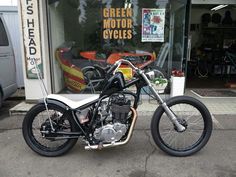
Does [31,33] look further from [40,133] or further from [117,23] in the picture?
[40,133]

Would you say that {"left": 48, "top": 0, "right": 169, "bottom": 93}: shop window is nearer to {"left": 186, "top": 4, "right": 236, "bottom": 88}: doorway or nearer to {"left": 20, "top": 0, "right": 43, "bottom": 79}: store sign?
{"left": 20, "top": 0, "right": 43, "bottom": 79}: store sign

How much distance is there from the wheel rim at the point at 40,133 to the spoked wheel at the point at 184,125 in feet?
3.78

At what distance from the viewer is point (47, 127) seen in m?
3.29

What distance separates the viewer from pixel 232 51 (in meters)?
10.0

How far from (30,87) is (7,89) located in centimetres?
54

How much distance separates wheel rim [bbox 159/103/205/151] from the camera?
3.39 meters

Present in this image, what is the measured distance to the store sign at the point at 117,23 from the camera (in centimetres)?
566

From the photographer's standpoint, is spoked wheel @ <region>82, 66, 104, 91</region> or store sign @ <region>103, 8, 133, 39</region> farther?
store sign @ <region>103, 8, 133, 39</region>

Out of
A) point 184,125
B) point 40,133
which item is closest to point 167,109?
point 184,125

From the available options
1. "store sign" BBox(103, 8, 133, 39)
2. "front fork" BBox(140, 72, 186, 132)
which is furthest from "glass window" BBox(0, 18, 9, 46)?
"front fork" BBox(140, 72, 186, 132)

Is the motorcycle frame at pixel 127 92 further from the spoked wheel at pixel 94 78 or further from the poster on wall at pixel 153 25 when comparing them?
the poster on wall at pixel 153 25

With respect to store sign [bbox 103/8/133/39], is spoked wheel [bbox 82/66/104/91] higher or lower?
lower

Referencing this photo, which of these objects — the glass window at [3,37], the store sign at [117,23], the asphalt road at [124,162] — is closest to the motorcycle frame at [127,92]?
the asphalt road at [124,162]

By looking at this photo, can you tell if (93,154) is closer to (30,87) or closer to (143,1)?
(30,87)
